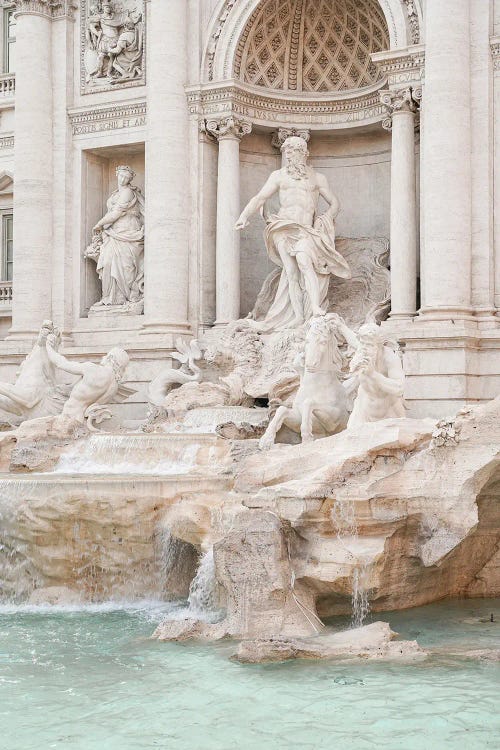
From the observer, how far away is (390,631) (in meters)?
8.52

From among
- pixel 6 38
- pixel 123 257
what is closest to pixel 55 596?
pixel 123 257

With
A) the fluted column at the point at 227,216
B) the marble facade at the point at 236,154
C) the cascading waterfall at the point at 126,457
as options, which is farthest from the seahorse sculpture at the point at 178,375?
the cascading waterfall at the point at 126,457

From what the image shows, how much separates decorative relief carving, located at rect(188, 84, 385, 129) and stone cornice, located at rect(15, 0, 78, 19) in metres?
3.21

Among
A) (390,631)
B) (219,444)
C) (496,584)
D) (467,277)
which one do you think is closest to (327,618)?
(390,631)

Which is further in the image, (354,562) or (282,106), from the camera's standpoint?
(282,106)

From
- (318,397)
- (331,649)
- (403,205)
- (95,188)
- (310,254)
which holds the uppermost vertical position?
(95,188)

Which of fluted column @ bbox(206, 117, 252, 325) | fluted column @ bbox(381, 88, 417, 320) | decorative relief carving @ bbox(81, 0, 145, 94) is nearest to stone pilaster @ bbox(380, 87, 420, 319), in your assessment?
fluted column @ bbox(381, 88, 417, 320)

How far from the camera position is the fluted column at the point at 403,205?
15922mm

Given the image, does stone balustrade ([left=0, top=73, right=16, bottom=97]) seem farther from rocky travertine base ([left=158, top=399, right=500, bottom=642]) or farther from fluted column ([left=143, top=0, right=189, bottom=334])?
rocky travertine base ([left=158, top=399, right=500, bottom=642])

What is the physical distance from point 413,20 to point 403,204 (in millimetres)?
2693

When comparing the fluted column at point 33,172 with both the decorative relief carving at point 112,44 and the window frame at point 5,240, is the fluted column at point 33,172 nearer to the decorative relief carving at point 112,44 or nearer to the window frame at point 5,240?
the decorative relief carving at point 112,44

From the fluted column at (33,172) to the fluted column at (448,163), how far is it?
23.3 ft

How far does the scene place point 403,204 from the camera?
16.0m

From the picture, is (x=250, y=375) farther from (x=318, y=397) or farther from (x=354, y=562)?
(x=354, y=562)
